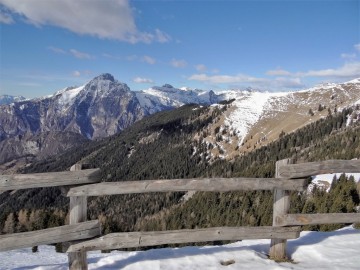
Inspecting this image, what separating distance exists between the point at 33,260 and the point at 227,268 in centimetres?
670

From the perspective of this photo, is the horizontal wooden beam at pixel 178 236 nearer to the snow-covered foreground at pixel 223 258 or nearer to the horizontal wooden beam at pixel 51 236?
the horizontal wooden beam at pixel 51 236

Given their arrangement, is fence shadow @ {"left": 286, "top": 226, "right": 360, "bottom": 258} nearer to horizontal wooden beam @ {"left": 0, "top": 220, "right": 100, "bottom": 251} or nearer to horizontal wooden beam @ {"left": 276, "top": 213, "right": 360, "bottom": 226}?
horizontal wooden beam @ {"left": 276, "top": 213, "right": 360, "bottom": 226}

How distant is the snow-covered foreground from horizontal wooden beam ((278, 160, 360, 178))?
8.54 ft

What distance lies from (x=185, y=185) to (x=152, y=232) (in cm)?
153

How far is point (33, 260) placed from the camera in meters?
12.1

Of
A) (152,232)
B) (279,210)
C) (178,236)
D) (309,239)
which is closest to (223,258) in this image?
(178,236)

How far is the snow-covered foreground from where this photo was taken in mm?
9953

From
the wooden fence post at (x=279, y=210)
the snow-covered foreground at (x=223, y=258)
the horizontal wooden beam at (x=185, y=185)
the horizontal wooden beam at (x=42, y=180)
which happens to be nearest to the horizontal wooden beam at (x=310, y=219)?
the wooden fence post at (x=279, y=210)

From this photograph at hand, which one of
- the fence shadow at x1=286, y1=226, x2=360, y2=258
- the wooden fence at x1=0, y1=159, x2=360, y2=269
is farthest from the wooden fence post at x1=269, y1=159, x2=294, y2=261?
the fence shadow at x1=286, y1=226, x2=360, y2=258

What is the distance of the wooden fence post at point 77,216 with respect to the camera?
29.4 feet

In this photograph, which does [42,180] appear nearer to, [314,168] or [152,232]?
[152,232]

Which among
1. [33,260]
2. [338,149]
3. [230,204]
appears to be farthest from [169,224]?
[33,260]

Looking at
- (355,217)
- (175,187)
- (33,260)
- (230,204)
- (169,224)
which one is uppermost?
(175,187)

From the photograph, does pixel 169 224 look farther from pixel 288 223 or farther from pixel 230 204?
pixel 288 223
